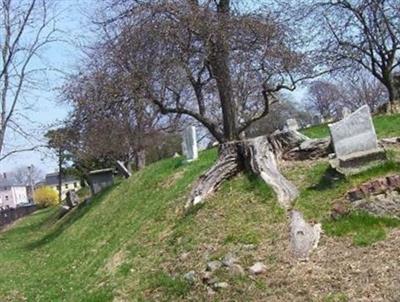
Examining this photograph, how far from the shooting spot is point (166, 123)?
37.0m

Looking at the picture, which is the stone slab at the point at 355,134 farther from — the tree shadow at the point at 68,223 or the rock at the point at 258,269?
the tree shadow at the point at 68,223

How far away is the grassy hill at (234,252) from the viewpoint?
5875mm

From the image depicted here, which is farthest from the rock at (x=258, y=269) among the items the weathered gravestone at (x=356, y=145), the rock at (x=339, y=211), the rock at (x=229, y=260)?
the weathered gravestone at (x=356, y=145)

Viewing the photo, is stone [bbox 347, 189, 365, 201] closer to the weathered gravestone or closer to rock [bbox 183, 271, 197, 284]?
the weathered gravestone

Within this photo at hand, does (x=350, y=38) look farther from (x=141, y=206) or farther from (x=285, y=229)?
(x=285, y=229)

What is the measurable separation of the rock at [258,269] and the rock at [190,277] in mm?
686

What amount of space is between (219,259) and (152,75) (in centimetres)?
929

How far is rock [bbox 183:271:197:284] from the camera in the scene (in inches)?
263

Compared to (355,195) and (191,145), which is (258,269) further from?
(191,145)

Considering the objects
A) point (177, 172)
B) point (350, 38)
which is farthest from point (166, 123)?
point (177, 172)

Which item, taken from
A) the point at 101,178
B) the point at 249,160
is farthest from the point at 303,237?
the point at 101,178

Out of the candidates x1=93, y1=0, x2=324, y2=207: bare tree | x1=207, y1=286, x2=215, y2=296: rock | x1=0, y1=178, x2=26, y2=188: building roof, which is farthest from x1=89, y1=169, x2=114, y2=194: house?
x1=0, y1=178, x2=26, y2=188: building roof

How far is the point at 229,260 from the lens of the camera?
6715 mm

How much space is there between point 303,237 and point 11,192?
149616 millimetres
